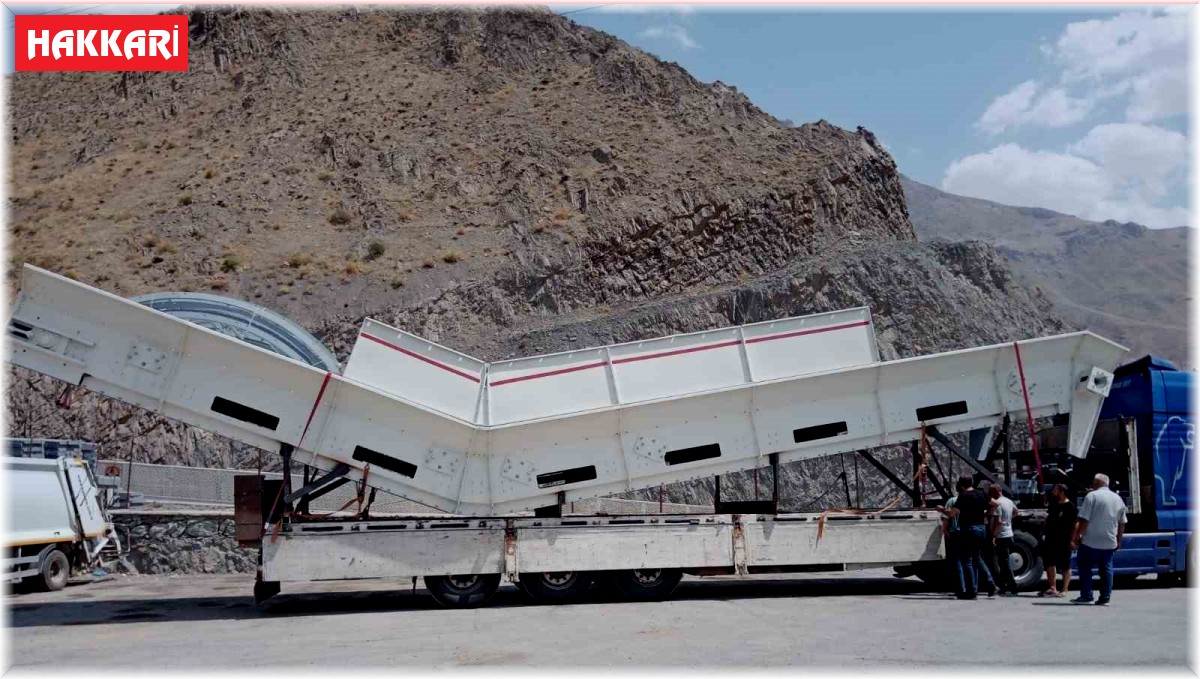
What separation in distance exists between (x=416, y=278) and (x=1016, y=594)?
26.4 metres

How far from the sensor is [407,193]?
142 feet

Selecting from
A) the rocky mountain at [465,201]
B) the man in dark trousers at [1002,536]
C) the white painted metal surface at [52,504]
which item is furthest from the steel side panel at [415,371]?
the rocky mountain at [465,201]

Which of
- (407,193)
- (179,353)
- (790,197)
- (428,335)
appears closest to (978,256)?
(790,197)

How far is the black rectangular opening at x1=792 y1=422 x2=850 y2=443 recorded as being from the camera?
14.2 metres

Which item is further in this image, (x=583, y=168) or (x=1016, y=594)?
(x=583, y=168)

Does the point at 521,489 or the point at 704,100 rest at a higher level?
the point at 704,100

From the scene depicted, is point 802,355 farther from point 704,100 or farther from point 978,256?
point 704,100

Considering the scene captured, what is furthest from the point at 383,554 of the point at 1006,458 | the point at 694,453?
the point at 1006,458

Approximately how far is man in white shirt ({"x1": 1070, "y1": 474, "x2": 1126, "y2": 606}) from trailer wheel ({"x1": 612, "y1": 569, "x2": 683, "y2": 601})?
16.8 feet

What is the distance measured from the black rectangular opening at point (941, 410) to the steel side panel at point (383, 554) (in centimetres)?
614

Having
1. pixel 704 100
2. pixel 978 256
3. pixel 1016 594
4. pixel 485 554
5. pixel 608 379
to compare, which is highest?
pixel 704 100

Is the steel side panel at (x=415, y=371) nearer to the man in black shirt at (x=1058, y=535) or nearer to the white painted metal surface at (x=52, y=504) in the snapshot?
the white painted metal surface at (x=52, y=504)

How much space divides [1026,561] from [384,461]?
8.97 meters

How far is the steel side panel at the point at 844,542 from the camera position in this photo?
13945 millimetres
